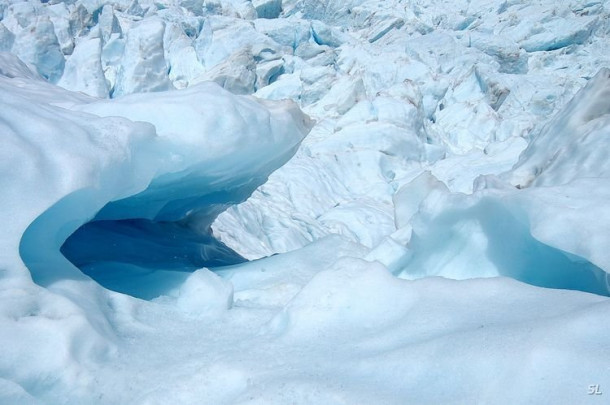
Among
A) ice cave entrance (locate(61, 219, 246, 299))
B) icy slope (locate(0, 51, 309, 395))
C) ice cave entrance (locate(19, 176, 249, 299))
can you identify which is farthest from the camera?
ice cave entrance (locate(61, 219, 246, 299))

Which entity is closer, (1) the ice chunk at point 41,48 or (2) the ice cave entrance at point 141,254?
(2) the ice cave entrance at point 141,254

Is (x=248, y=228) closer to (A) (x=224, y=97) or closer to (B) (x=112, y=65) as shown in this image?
(A) (x=224, y=97)

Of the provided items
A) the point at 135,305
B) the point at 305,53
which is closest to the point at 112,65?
the point at 305,53

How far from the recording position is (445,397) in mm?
1080

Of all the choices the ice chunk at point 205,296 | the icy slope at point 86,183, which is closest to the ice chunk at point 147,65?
the icy slope at point 86,183

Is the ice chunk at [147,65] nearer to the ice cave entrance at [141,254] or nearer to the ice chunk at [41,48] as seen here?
the ice chunk at [41,48]

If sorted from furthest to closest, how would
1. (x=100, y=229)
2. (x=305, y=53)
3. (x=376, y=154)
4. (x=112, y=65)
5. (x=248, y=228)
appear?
(x=305, y=53), (x=112, y=65), (x=376, y=154), (x=248, y=228), (x=100, y=229)

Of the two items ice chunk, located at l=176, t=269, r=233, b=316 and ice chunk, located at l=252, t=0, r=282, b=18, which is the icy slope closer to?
ice chunk, located at l=176, t=269, r=233, b=316

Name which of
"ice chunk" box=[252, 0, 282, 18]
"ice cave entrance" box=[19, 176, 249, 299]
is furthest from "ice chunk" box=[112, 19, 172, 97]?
"ice chunk" box=[252, 0, 282, 18]

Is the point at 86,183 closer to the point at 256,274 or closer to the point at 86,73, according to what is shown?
the point at 256,274

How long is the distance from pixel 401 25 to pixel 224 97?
14.6 metres

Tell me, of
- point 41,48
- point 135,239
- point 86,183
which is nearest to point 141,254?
point 135,239

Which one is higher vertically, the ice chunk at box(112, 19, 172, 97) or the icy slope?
the icy slope

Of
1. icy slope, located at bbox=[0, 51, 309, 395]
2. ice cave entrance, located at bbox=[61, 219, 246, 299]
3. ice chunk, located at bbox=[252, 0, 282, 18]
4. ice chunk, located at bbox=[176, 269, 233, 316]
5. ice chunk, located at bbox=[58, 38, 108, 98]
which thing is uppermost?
icy slope, located at bbox=[0, 51, 309, 395]
